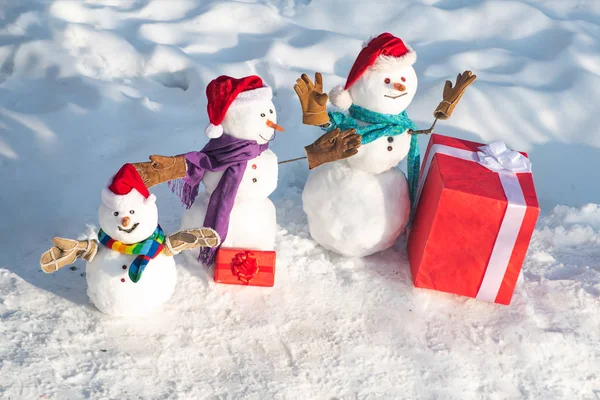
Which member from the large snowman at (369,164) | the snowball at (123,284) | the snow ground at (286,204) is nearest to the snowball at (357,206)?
the large snowman at (369,164)

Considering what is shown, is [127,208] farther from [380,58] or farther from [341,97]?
[380,58]

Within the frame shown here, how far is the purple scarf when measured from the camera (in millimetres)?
2469

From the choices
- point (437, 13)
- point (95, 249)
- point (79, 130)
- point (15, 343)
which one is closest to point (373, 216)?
point (95, 249)

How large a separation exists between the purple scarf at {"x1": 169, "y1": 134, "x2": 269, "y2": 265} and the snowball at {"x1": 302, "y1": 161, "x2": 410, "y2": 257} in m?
0.31

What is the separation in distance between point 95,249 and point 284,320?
66cm

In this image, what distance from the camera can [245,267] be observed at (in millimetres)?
2572

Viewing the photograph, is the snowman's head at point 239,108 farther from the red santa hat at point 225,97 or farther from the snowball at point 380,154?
the snowball at point 380,154

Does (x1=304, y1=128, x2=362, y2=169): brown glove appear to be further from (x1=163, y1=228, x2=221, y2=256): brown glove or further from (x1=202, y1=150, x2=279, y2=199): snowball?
(x1=163, y1=228, x2=221, y2=256): brown glove

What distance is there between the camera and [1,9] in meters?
4.23

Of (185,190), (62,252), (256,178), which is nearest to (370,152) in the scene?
(256,178)

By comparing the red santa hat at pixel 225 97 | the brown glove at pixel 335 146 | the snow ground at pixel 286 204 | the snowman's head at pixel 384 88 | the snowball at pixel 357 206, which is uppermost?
the red santa hat at pixel 225 97

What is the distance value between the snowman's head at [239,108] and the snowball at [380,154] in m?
0.37

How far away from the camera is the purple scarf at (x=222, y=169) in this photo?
2469 mm

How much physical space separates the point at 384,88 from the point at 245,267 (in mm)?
771
